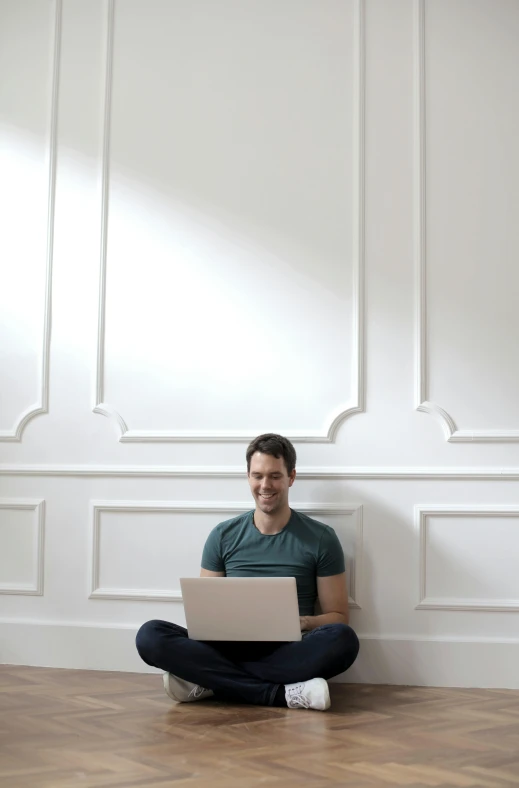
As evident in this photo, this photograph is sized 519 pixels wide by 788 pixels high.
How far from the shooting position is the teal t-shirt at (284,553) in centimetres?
326

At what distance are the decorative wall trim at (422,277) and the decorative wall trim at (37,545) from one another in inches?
65.8

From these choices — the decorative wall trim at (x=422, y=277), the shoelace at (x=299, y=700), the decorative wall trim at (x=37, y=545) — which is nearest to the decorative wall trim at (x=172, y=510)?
the decorative wall trim at (x=37, y=545)

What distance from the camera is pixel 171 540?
3633mm

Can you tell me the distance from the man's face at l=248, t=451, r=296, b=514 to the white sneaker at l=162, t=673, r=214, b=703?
0.68 metres

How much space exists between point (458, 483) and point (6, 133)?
2529 mm

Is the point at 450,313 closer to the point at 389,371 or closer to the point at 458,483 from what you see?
the point at 389,371

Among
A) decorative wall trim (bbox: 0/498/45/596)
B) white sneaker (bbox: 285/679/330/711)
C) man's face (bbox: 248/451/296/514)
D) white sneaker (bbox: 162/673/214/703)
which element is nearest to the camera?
white sneaker (bbox: 285/679/330/711)

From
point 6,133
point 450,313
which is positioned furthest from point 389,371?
point 6,133

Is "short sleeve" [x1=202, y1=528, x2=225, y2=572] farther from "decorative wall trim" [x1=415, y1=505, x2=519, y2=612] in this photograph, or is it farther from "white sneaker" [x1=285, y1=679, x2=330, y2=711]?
"decorative wall trim" [x1=415, y1=505, x2=519, y2=612]

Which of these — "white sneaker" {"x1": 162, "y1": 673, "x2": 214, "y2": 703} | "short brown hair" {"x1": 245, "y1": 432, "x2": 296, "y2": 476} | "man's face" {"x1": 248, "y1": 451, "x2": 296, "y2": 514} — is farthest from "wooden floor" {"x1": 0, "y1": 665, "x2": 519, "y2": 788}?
"short brown hair" {"x1": 245, "y1": 432, "x2": 296, "y2": 476}

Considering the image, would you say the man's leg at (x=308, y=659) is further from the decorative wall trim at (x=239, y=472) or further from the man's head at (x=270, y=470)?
the decorative wall trim at (x=239, y=472)

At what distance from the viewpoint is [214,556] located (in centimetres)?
336

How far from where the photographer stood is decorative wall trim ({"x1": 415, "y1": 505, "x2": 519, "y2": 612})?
3352 mm

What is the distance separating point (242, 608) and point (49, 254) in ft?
6.05
